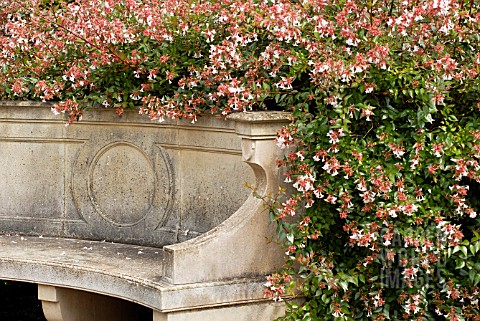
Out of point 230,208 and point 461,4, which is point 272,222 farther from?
point 461,4

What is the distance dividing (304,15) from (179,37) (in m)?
1.00

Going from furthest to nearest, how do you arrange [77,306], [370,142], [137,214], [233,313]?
[137,214] < [77,306] < [233,313] < [370,142]

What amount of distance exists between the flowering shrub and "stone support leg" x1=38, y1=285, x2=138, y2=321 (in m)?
1.36

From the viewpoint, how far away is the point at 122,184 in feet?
21.5

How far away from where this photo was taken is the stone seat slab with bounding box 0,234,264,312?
518cm

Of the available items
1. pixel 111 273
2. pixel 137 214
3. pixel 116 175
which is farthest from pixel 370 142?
pixel 116 175

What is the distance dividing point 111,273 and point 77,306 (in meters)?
0.66

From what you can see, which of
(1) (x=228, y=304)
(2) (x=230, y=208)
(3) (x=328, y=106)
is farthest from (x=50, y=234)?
(3) (x=328, y=106)

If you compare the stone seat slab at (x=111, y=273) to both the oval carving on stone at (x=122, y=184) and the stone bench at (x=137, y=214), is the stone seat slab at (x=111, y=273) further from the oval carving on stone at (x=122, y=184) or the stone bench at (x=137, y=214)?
the oval carving on stone at (x=122, y=184)

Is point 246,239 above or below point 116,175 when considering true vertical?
below

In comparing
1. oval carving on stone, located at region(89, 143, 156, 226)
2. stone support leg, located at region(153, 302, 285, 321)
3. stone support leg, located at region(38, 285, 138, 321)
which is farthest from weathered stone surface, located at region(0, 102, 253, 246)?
stone support leg, located at region(153, 302, 285, 321)

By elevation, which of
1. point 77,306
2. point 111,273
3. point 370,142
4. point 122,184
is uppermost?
point 370,142

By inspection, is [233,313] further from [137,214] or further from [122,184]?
[122,184]

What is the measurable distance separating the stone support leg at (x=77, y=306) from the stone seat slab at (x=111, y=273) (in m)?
0.12
